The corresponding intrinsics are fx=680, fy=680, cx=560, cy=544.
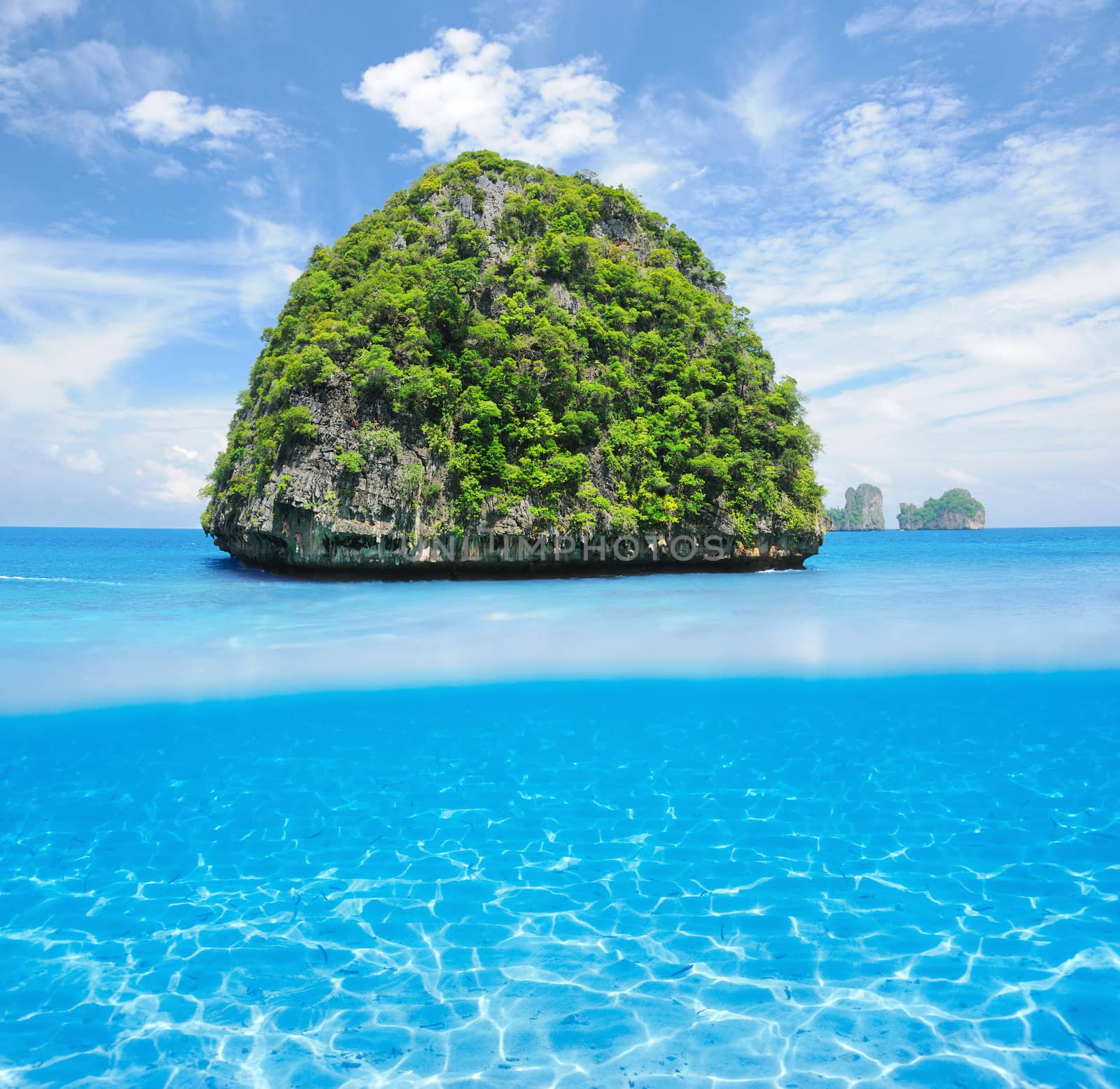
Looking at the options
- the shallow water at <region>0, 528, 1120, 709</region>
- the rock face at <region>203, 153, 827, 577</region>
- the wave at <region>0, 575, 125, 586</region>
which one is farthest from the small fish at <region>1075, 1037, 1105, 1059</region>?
the wave at <region>0, 575, 125, 586</region>

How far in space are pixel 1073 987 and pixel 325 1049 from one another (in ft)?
13.3

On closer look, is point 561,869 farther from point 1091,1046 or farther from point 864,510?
point 864,510

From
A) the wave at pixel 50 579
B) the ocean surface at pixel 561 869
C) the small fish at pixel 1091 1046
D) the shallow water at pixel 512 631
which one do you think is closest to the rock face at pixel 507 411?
the shallow water at pixel 512 631

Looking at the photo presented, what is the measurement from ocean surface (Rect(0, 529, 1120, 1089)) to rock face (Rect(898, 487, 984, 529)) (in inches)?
5449

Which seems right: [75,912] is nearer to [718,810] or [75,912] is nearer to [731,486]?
[718,810]

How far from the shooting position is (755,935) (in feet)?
14.0

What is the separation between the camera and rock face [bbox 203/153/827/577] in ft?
71.4

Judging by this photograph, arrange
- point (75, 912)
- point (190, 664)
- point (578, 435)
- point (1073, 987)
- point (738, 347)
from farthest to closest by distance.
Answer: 1. point (738, 347)
2. point (578, 435)
3. point (190, 664)
4. point (75, 912)
5. point (1073, 987)

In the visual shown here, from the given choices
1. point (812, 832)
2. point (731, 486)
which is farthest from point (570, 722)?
point (731, 486)

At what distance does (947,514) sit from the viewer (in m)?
134

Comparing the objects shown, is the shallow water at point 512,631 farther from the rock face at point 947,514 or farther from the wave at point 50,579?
the rock face at point 947,514

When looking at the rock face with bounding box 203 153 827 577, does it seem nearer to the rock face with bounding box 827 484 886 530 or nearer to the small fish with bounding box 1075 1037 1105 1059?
the small fish with bounding box 1075 1037 1105 1059

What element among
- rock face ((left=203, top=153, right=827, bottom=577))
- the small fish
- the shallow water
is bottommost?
the small fish

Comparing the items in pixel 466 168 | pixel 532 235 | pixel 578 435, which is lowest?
pixel 578 435
